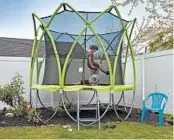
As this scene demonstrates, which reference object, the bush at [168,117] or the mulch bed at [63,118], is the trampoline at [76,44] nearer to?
the mulch bed at [63,118]

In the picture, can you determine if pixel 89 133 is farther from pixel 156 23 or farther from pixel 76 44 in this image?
pixel 156 23

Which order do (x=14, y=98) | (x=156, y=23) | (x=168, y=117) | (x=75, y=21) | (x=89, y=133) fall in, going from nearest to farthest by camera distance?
(x=89, y=133) < (x=168, y=117) < (x=14, y=98) < (x=75, y=21) < (x=156, y=23)

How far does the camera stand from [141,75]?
26.8 ft

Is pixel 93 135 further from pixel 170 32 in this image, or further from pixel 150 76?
pixel 170 32

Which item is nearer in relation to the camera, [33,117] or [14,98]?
[33,117]

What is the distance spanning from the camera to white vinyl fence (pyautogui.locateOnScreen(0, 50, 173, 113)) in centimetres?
707

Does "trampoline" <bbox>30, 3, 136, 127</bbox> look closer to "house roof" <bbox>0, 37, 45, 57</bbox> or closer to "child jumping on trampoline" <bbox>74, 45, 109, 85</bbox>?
"child jumping on trampoline" <bbox>74, 45, 109, 85</bbox>

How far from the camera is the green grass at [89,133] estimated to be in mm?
4762

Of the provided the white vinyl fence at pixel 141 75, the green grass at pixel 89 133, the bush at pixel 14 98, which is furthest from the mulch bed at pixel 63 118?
the white vinyl fence at pixel 141 75

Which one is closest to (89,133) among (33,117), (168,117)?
(33,117)

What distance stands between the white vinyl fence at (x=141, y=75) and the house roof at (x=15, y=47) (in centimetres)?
261

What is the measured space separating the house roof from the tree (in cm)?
427

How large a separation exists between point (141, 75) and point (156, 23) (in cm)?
521

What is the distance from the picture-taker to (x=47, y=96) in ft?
27.8
